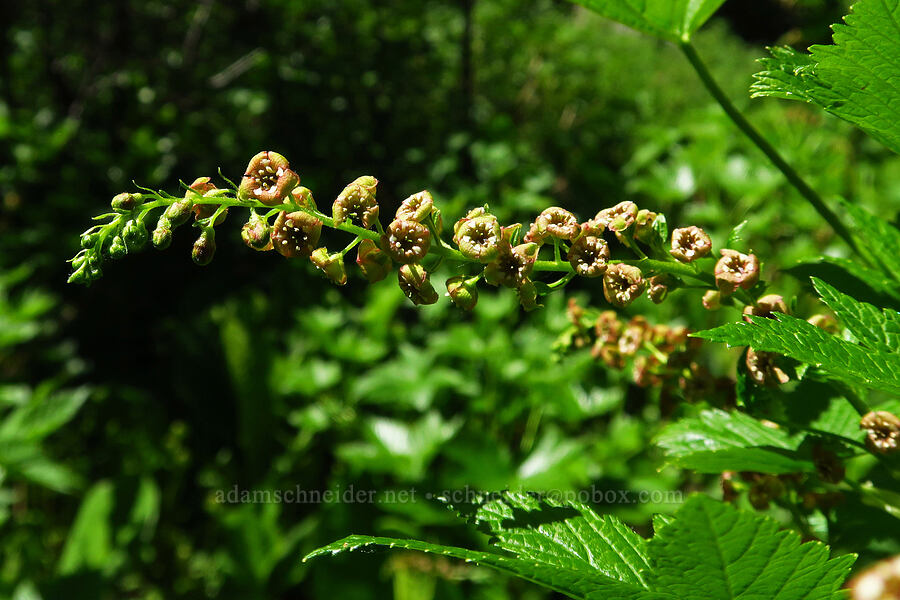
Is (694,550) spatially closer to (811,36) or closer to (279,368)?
(811,36)

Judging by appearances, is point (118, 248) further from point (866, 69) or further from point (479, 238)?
point (866, 69)

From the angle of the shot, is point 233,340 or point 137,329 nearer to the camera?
point 233,340

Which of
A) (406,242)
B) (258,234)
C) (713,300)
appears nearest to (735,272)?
(713,300)

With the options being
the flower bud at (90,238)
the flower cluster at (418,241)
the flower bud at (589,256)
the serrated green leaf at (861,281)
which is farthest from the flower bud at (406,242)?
the serrated green leaf at (861,281)

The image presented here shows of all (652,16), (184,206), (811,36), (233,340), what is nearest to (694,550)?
(184,206)

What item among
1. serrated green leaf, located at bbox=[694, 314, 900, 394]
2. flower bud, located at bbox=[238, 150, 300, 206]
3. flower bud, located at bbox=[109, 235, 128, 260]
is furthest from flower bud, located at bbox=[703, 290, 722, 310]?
flower bud, located at bbox=[109, 235, 128, 260]

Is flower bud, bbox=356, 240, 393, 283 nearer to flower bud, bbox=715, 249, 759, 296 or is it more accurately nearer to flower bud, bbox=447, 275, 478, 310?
flower bud, bbox=447, 275, 478, 310

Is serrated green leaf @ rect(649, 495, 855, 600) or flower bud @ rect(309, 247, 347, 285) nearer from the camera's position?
serrated green leaf @ rect(649, 495, 855, 600)
